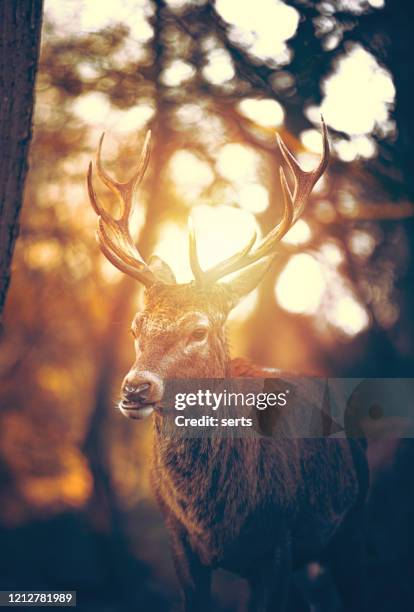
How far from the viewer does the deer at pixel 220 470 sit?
1.95m

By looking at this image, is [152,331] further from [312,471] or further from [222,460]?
[312,471]

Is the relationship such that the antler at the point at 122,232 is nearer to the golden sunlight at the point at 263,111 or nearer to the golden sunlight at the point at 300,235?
the golden sunlight at the point at 300,235

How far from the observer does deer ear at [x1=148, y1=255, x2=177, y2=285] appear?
2168 mm

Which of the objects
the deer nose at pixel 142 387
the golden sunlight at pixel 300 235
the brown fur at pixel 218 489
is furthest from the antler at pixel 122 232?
the golden sunlight at pixel 300 235

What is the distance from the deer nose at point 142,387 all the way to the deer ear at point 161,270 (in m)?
0.50

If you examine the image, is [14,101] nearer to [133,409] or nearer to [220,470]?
[133,409]

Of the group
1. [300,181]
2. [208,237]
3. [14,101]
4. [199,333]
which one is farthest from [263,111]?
[199,333]

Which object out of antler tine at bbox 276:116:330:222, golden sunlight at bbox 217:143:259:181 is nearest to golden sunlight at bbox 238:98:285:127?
golden sunlight at bbox 217:143:259:181

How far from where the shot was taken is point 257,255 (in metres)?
2.13

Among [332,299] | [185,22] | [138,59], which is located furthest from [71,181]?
[332,299]

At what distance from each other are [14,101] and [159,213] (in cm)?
213

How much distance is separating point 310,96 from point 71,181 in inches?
80.9

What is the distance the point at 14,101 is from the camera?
6.28 ft

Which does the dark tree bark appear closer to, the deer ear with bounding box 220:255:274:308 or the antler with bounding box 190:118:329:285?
the antler with bounding box 190:118:329:285
